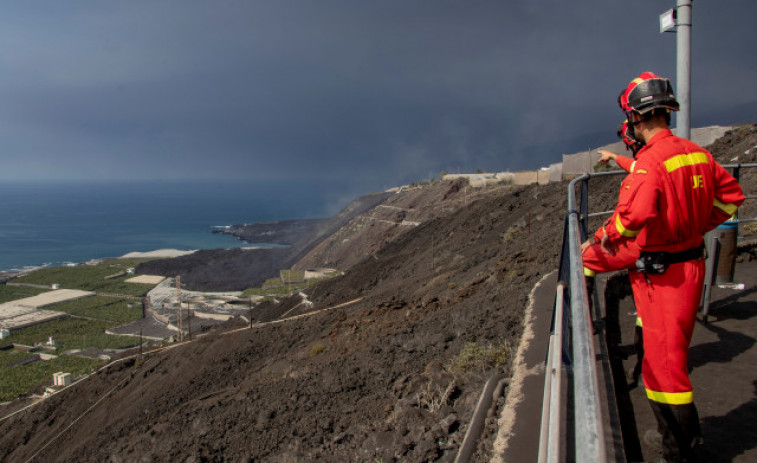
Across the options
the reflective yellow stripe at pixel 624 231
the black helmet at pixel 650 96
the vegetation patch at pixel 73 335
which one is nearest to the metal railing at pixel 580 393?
the reflective yellow stripe at pixel 624 231

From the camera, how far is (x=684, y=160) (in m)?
2.58

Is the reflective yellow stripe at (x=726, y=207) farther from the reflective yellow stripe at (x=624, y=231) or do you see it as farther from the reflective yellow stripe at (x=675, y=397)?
the reflective yellow stripe at (x=675, y=397)

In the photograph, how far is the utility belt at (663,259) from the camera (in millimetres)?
2604

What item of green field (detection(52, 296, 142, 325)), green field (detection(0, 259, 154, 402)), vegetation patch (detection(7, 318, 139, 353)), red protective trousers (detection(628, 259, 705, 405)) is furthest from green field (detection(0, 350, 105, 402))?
red protective trousers (detection(628, 259, 705, 405))

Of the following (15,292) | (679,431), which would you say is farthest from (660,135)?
(15,292)

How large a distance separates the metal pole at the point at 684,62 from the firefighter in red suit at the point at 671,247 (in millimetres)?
2672

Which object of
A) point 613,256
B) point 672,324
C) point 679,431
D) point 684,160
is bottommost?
point 679,431

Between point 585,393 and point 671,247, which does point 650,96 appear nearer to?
point 671,247

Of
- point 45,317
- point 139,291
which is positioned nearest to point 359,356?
point 45,317

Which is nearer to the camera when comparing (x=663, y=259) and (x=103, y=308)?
(x=663, y=259)

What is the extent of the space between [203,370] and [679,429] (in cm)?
1419

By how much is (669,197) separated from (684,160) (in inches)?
8.7

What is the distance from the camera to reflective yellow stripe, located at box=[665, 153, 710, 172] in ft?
8.38

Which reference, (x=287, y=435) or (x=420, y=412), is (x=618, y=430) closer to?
(x=420, y=412)
